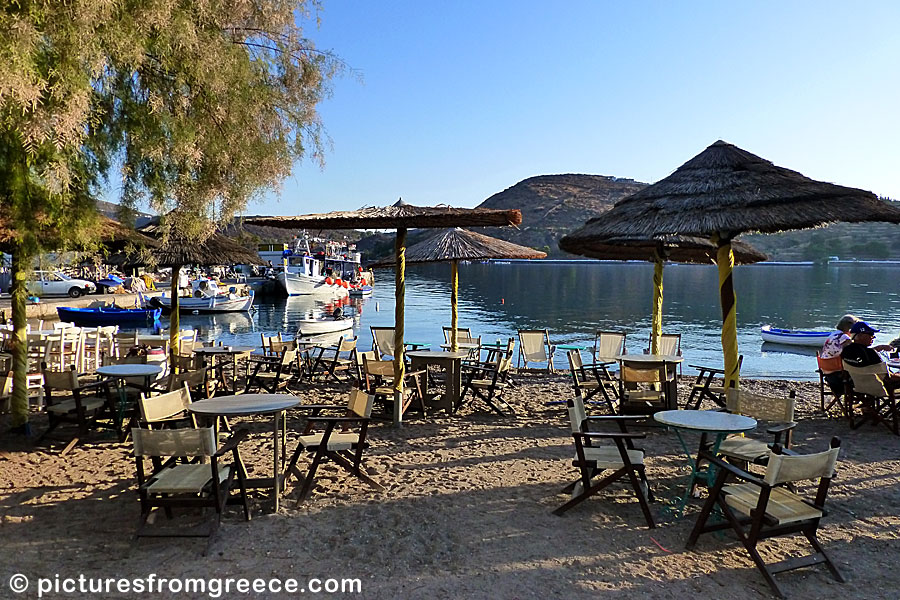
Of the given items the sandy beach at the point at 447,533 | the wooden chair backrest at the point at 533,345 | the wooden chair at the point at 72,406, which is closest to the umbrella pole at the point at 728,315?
the sandy beach at the point at 447,533

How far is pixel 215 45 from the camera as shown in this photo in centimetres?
580

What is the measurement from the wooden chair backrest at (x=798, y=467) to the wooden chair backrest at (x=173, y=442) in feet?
11.0

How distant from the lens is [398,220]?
269 inches

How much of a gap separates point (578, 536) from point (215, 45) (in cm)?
531

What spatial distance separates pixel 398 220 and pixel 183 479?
3.62 meters

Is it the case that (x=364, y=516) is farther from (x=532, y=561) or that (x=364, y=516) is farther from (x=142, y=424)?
(x=142, y=424)

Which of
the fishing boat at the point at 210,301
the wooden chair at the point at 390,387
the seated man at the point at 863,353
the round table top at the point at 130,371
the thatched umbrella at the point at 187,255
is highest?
the thatched umbrella at the point at 187,255

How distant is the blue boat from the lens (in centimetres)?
2397

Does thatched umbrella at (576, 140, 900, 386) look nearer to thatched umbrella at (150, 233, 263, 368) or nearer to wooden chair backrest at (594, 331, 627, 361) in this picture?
wooden chair backrest at (594, 331, 627, 361)

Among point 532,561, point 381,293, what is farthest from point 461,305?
point 532,561

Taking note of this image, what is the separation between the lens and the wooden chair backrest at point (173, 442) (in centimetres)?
392

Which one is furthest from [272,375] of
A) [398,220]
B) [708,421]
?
[708,421]

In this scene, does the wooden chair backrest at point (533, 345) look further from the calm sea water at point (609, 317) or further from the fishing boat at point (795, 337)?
the fishing boat at point (795, 337)

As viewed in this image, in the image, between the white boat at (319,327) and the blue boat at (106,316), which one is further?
the blue boat at (106,316)
